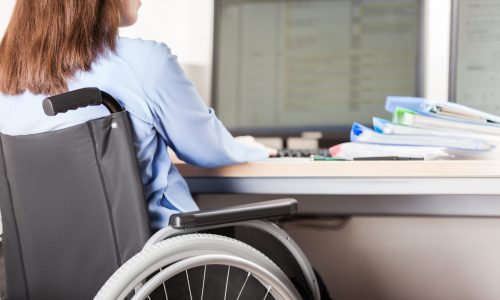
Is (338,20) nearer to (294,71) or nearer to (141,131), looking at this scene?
(294,71)

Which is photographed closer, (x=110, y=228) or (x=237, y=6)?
(x=110, y=228)

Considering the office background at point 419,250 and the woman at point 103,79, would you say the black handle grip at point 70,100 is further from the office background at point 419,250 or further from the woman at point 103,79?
the office background at point 419,250

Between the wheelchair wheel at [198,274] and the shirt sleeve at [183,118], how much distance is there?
0.22 metres

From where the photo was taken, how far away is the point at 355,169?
1013 millimetres

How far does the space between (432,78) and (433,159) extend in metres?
0.60

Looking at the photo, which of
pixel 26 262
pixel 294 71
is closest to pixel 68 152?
pixel 26 262

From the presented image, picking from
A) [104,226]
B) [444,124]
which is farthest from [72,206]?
[444,124]

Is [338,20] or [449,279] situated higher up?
[338,20]

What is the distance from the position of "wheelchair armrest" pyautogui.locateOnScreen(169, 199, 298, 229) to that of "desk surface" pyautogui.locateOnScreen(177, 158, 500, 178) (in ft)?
0.62

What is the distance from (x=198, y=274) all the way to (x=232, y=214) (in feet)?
0.36

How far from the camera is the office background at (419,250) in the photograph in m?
1.53

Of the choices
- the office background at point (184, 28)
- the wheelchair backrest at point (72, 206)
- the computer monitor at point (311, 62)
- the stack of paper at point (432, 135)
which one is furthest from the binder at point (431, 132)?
the office background at point (184, 28)

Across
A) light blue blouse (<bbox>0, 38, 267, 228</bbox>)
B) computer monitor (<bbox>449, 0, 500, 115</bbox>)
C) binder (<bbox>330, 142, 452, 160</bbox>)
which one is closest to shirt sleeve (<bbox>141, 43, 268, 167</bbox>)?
light blue blouse (<bbox>0, 38, 267, 228</bbox>)

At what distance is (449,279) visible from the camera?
5.10ft
